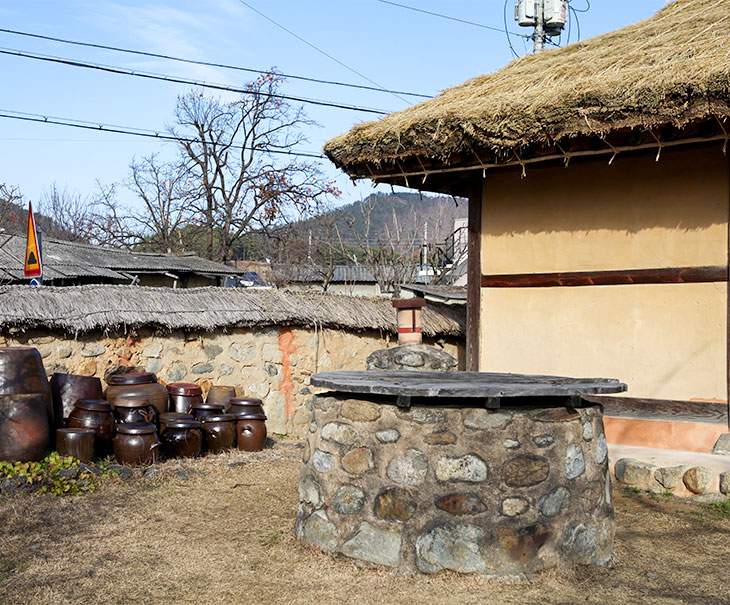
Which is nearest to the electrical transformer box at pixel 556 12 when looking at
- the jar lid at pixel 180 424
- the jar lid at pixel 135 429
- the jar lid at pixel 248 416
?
the jar lid at pixel 248 416

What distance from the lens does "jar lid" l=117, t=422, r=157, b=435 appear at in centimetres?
581

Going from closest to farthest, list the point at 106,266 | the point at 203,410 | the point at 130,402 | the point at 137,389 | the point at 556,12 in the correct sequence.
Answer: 1. the point at 130,402
2. the point at 137,389
3. the point at 203,410
4. the point at 556,12
5. the point at 106,266

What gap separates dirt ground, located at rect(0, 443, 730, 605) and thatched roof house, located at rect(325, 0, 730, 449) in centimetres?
138

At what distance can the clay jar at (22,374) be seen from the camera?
5.51m

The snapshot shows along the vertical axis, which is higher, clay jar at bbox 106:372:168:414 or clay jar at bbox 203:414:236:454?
clay jar at bbox 106:372:168:414

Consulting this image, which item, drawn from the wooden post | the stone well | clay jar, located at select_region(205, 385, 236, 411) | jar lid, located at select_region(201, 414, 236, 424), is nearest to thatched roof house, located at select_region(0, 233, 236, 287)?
clay jar, located at select_region(205, 385, 236, 411)

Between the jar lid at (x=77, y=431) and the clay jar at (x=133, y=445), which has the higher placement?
→ the jar lid at (x=77, y=431)

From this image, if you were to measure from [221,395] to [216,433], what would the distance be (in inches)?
30.5

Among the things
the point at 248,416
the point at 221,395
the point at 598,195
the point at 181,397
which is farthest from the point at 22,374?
the point at 598,195

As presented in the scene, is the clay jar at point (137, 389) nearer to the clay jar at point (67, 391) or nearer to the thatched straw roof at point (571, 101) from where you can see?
the clay jar at point (67, 391)

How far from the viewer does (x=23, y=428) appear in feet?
17.8

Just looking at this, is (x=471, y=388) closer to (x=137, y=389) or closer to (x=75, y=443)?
(x=75, y=443)

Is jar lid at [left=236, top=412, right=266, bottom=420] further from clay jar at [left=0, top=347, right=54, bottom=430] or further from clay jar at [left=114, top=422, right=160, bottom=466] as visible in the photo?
clay jar at [left=0, top=347, right=54, bottom=430]

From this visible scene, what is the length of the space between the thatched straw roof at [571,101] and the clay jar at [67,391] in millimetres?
2892
